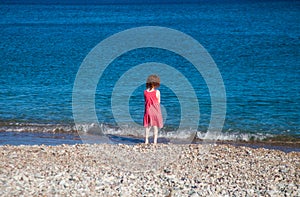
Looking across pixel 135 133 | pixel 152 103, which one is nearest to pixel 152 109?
pixel 152 103

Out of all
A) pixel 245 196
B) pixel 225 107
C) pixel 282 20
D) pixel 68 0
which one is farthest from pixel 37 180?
pixel 68 0

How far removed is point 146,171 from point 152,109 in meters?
4.06

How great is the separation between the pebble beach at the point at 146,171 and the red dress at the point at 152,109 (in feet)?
2.96

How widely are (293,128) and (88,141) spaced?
8.36 metres

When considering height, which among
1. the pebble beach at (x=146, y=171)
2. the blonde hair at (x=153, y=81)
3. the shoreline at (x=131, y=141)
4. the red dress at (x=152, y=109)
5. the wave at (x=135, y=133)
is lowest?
the pebble beach at (x=146, y=171)

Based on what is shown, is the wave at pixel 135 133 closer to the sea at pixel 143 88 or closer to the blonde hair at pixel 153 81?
the sea at pixel 143 88

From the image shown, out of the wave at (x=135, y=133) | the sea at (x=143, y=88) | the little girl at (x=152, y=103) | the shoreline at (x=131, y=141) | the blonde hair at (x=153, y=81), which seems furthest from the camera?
the sea at (x=143, y=88)

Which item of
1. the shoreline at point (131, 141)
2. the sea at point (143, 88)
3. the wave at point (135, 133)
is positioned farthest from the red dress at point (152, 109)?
the wave at point (135, 133)

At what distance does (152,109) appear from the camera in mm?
18203

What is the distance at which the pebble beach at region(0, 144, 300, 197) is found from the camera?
12539 mm

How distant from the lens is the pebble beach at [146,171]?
41.1 feet

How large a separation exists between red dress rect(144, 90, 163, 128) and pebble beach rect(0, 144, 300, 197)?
0.90 m

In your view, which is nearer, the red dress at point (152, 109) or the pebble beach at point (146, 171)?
the pebble beach at point (146, 171)

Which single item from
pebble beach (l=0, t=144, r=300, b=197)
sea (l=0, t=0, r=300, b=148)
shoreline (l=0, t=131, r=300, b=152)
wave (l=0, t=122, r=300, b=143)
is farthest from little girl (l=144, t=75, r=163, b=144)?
A: wave (l=0, t=122, r=300, b=143)
